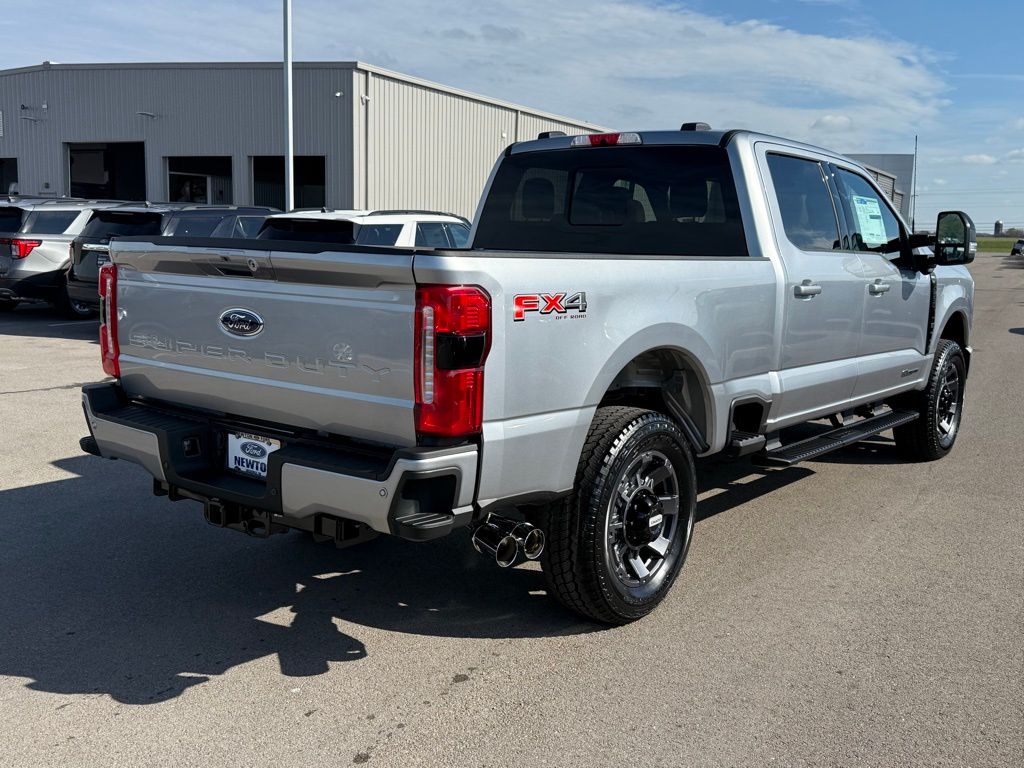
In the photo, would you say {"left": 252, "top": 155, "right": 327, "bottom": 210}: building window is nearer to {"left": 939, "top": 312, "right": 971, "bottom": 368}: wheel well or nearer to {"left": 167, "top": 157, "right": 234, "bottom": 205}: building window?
{"left": 167, "top": 157, "right": 234, "bottom": 205}: building window

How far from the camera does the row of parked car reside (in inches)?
447

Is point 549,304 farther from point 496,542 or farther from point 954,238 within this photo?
point 954,238

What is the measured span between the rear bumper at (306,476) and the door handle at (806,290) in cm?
251

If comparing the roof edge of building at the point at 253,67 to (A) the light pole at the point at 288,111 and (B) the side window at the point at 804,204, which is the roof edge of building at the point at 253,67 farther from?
(B) the side window at the point at 804,204

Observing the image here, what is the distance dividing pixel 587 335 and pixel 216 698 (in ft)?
6.21

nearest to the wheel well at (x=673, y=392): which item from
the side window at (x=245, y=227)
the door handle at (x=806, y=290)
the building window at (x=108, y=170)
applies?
the door handle at (x=806, y=290)

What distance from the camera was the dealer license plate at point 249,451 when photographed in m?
3.93

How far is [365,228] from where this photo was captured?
11.4m

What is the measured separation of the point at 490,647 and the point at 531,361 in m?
1.25

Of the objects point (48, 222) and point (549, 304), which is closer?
point (549, 304)

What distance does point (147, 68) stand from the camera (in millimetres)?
27266

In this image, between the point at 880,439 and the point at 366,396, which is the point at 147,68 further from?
the point at 366,396

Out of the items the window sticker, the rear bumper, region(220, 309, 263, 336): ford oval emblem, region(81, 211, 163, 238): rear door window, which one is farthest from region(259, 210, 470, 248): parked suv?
region(220, 309, 263, 336): ford oval emblem

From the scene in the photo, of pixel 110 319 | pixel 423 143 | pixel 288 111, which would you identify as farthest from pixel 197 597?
pixel 423 143
